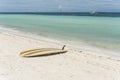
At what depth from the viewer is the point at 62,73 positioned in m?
7.22

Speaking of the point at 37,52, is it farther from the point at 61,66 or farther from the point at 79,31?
the point at 79,31

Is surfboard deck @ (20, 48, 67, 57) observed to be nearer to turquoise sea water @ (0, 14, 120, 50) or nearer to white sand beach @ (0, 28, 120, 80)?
white sand beach @ (0, 28, 120, 80)

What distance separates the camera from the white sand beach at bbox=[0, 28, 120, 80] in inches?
274

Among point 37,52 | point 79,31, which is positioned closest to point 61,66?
point 37,52

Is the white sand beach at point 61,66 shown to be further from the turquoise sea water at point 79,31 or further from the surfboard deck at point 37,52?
the turquoise sea water at point 79,31

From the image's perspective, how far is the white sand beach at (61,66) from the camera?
695 cm

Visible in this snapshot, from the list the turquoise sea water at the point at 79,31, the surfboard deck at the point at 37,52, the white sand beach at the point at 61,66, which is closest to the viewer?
the white sand beach at the point at 61,66

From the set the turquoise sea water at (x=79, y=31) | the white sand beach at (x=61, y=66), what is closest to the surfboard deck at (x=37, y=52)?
the white sand beach at (x=61, y=66)

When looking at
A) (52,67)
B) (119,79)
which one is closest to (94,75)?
(119,79)

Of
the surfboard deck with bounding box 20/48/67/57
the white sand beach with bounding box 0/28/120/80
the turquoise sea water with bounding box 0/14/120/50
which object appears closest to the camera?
the white sand beach with bounding box 0/28/120/80

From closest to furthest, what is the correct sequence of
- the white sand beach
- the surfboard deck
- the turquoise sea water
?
the white sand beach → the surfboard deck → the turquoise sea water

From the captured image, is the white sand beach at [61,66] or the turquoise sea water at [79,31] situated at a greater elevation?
the white sand beach at [61,66]

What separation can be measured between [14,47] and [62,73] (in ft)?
14.4

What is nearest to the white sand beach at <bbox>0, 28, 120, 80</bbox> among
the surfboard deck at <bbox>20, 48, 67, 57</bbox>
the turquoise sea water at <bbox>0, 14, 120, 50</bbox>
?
the surfboard deck at <bbox>20, 48, 67, 57</bbox>
